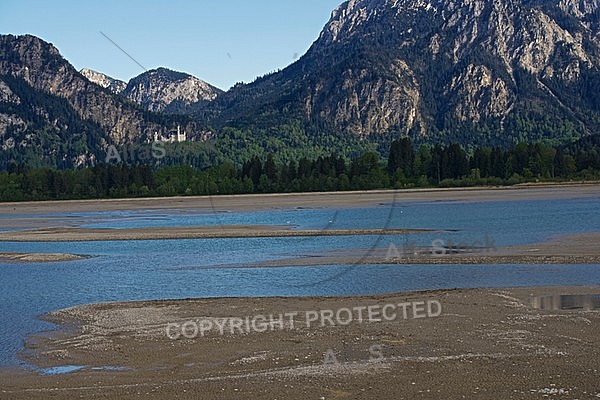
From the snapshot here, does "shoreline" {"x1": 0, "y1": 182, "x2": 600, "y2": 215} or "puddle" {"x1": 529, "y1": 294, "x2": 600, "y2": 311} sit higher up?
"shoreline" {"x1": 0, "y1": 182, "x2": 600, "y2": 215}

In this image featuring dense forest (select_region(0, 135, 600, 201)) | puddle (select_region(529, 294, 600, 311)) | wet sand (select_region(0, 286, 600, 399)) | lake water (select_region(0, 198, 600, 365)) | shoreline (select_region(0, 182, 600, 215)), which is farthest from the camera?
dense forest (select_region(0, 135, 600, 201))

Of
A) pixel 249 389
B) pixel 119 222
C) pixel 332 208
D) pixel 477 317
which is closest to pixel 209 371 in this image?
pixel 249 389

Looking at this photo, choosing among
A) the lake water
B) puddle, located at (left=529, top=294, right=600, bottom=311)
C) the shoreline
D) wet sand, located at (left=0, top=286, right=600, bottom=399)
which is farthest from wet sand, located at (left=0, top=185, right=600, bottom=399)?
the shoreline

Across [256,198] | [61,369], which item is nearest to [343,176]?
[256,198]

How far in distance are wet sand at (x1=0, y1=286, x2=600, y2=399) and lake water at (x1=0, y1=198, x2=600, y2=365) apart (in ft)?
9.34

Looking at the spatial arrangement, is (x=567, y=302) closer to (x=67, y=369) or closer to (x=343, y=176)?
(x=67, y=369)

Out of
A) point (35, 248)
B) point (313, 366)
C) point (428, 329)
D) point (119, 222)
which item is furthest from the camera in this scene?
point (119, 222)

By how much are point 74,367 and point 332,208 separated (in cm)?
7791

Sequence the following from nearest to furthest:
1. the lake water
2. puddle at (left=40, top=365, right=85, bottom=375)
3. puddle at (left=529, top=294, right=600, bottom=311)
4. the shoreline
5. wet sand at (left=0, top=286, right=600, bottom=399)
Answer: wet sand at (left=0, top=286, right=600, bottom=399) → puddle at (left=40, top=365, right=85, bottom=375) → puddle at (left=529, top=294, right=600, bottom=311) → the lake water → the shoreline

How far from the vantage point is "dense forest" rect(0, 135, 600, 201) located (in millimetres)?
146000

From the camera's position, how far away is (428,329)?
2209 cm

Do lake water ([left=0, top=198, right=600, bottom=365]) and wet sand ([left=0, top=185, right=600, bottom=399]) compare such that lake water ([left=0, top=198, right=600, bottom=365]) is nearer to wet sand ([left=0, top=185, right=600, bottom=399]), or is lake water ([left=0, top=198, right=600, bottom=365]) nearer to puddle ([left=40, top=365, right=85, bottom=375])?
puddle ([left=40, top=365, right=85, bottom=375])

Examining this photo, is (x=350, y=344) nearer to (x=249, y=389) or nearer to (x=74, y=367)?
(x=249, y=389)

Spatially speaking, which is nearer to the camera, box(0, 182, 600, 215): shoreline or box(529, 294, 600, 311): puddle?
box(529, 294, 600, 311): puddle
